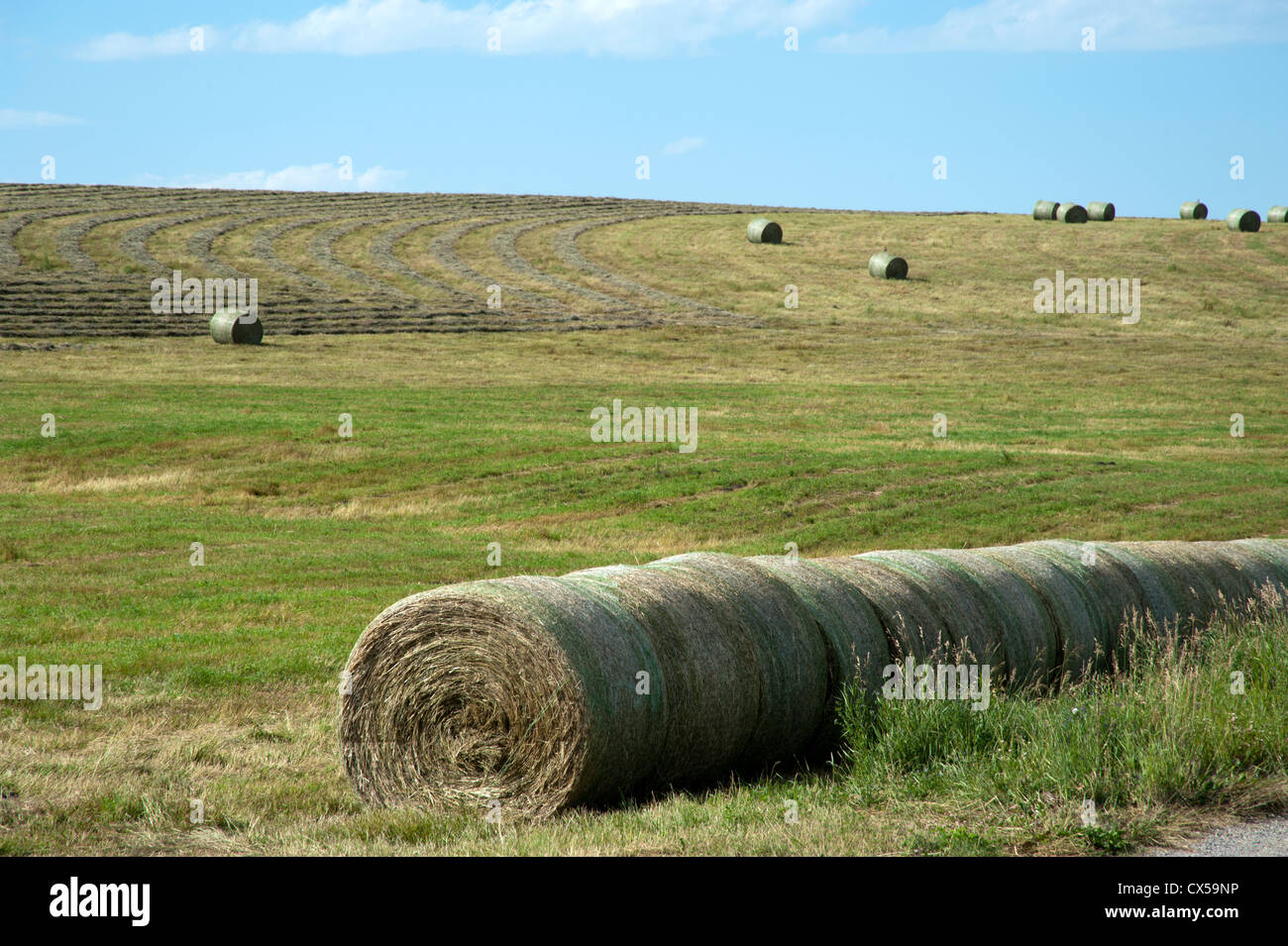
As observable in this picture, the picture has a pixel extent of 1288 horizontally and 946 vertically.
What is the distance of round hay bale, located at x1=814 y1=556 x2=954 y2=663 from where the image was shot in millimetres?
9859

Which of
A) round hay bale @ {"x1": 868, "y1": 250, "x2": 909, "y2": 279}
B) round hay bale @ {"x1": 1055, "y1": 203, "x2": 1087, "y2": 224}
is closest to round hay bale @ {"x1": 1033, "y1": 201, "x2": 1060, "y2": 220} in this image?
round hay bale @ {"x1": 1055, "y1": 203, "x2": 1087, "y2": 224}

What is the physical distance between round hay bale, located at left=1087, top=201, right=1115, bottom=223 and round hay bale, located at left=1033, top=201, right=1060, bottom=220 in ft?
5.90

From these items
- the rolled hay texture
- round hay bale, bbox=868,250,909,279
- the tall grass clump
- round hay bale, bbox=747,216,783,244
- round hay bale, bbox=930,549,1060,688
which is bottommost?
the tall grass clump

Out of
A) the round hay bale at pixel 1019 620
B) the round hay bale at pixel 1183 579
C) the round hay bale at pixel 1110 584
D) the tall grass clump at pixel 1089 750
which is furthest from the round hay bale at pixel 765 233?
the tall grass clump at pixel 1089 750

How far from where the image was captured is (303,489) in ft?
82.4

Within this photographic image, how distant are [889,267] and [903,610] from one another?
5057 centimetres

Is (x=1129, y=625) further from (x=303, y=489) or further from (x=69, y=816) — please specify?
(x=303, y=489)

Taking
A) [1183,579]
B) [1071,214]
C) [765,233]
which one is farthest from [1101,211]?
[1183,579]

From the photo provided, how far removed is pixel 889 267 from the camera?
193ft

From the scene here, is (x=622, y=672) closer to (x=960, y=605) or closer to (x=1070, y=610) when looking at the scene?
(x=960, y=605)

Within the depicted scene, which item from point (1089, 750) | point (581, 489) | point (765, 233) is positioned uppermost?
point (765, 233)

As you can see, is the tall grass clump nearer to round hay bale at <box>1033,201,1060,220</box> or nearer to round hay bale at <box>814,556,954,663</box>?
Answer: round hay bale at <box>814,556,954,663</box>

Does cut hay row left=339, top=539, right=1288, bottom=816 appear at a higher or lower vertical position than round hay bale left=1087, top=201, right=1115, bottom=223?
lower

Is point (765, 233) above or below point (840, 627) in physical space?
above
